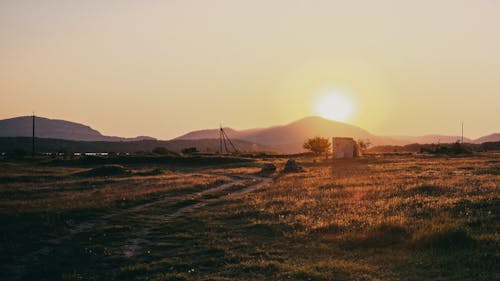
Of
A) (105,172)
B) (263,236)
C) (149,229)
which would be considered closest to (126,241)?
(149,229)

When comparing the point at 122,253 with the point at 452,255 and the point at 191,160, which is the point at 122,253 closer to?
the point at 452,255

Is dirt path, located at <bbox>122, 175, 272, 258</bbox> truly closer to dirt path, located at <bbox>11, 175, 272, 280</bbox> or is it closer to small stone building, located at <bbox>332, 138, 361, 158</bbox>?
dirt path, located at <bbox>11, 175, 272, 280</bbox>

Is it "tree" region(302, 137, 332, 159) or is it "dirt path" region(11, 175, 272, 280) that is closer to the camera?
"dirt path" region(11, 175, 272, 280)

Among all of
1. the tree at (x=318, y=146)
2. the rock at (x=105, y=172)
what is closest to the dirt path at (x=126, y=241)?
the rock at (x=105, y=172)

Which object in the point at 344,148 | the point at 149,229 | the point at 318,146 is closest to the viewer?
the point at 149,229

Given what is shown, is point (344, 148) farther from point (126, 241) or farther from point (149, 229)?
point (126, 241)

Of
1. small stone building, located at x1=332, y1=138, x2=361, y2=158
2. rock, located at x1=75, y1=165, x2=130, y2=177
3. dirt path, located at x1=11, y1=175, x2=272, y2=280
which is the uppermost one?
small stone building, located at x1=332, y1=138, x2=361, y2=158

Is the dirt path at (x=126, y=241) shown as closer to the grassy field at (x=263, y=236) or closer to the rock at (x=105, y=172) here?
the grassy field at (x=263, y=236)

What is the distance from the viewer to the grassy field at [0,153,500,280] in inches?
599

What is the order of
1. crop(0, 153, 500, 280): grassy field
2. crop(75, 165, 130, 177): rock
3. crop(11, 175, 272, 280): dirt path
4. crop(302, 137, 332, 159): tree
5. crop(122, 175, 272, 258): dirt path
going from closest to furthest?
crop(0, 153, 500, 280): grassy field, crop(11, 175, 272, 280): dirt path, crop(122, 175, 272, 258): dirt path, crop(75, 165, 130, 177): rock, crop(302, 137, 332, 159): tree

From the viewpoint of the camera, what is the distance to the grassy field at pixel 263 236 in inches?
599

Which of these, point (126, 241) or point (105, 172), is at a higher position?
point (105, 172)

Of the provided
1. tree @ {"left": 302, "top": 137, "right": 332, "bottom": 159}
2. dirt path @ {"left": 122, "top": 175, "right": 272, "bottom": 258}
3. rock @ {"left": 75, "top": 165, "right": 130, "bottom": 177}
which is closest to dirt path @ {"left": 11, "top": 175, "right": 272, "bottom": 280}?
dirt path @ {"left": 122, "top": 175, "right": 272, "bottom": 258}

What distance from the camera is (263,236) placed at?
20.7 meters
